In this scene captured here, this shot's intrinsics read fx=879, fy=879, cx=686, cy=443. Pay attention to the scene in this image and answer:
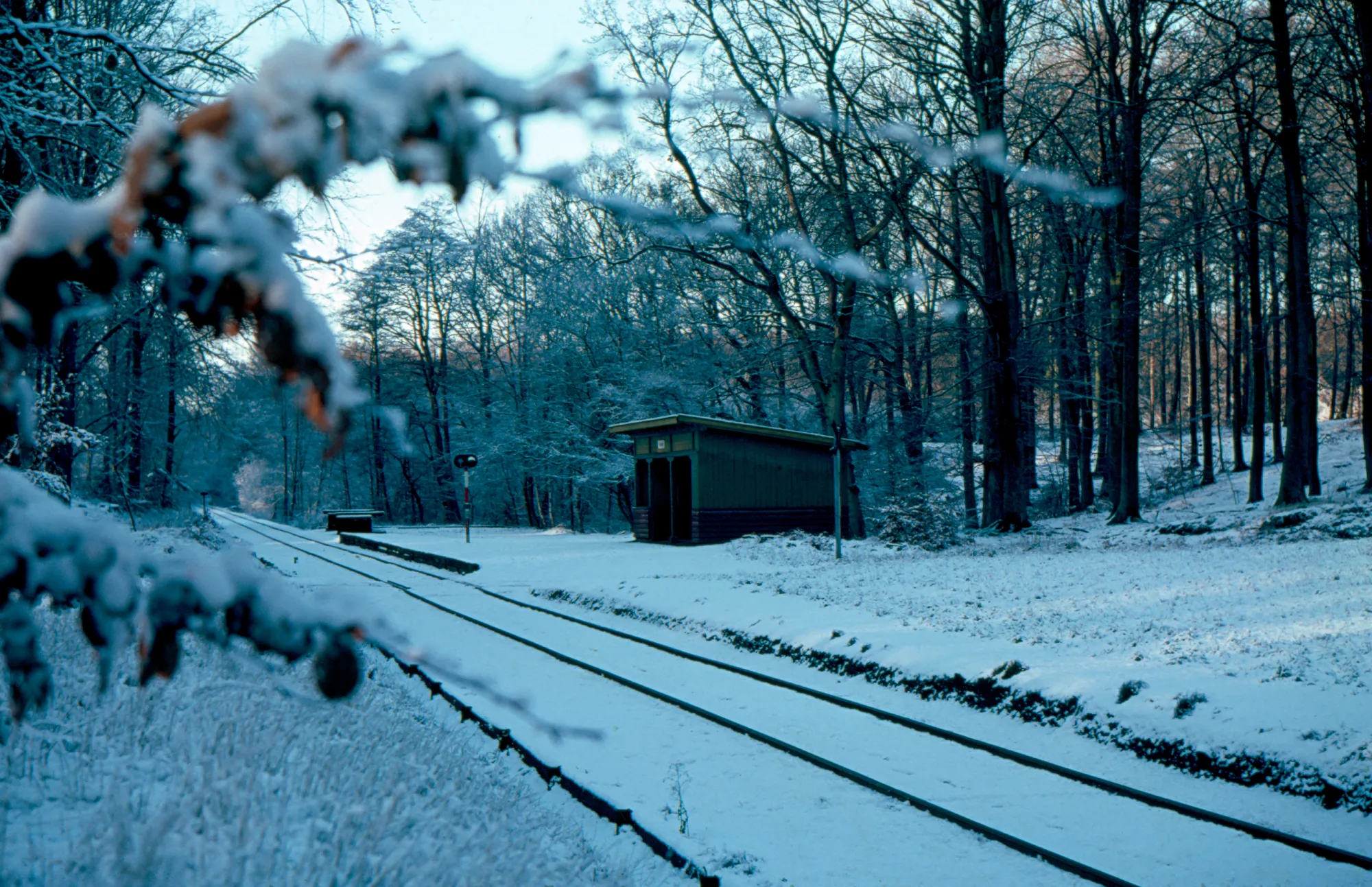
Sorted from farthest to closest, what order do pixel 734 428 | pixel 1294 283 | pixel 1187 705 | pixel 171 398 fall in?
pixel 734 428, pixel 1294 283, pixel 171 398, pixel 1187 705

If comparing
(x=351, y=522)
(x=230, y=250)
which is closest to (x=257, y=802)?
(x=230, y=250)

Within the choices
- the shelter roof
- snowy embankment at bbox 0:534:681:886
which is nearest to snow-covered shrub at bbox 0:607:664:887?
snowy embankment at bbox 0:534:681:886

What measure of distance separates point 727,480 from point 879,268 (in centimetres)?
982

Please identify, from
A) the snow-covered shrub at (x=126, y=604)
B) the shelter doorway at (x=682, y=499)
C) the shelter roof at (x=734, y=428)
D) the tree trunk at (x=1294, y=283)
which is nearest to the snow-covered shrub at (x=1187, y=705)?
the snow-covered shrub at (x=126, y=604)

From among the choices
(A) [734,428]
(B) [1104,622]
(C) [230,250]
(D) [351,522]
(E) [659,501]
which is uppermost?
(A) [734,428]

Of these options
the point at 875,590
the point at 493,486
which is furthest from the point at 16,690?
the point at 493,486

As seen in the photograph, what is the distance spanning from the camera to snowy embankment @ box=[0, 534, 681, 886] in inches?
116

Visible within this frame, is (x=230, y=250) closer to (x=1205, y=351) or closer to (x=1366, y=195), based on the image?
(x=1366, y=195)

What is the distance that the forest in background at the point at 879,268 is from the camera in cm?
1311

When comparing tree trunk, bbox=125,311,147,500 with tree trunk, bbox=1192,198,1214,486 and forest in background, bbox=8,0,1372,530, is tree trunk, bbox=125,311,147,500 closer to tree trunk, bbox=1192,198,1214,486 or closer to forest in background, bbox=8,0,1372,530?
forest in background, bbox=8,0,1372,530

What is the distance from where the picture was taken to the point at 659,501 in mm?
26453

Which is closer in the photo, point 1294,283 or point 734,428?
point 1294,283

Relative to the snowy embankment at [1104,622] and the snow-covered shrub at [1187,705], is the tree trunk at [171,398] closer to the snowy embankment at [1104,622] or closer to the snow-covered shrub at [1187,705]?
the snowy embankment at [1104,622]

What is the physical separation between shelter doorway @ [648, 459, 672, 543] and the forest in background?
537cm
